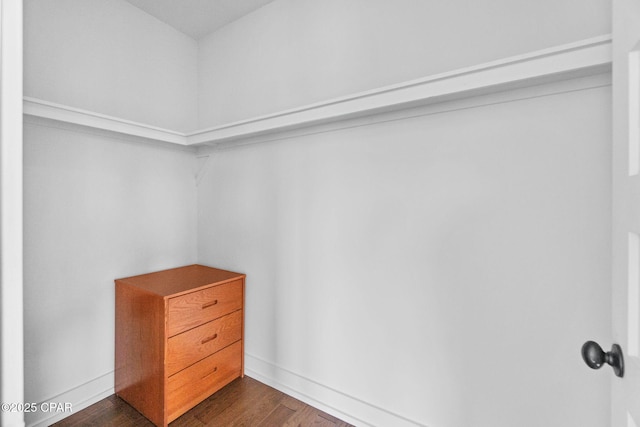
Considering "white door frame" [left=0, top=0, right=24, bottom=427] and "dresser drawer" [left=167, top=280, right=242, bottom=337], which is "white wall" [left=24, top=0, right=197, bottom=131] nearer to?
"dresser drawer" [left=167, top=280, right=242, bottom=337]

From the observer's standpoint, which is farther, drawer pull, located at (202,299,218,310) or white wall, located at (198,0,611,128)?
drawer pull, located at (202,299,218,310)

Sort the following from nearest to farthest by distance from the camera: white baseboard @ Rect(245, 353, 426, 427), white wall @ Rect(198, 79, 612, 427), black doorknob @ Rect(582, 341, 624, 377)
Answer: black doorknob @ Rect(582, 341, 624, 377), white wall @ Rect(198, 79, 612, 427), white baseboard @ Rect(245, 353, 426, 427)

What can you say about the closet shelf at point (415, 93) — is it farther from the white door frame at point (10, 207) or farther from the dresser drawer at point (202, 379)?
the dresser drawer at point (202, 379)

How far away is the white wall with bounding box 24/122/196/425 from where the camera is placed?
153cm

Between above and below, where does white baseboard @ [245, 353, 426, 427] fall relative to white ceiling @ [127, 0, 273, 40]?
below

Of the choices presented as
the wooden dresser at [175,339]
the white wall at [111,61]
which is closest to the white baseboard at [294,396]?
the wooden dresser at [175,339]

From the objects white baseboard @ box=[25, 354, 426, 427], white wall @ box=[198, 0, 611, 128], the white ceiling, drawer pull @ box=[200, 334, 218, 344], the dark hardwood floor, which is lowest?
the dark hardwood floor

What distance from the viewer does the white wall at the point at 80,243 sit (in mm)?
1525

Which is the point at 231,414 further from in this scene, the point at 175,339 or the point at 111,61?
the point at 111,61

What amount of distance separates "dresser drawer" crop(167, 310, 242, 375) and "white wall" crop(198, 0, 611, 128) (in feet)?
4.69

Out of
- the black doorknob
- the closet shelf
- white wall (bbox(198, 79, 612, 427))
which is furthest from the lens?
white wall (bbox(198, 79, 612, 427))

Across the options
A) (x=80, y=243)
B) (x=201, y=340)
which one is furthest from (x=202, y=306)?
(x=80, y=243)

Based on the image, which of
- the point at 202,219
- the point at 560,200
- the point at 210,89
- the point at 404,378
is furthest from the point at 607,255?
the point at 210,89

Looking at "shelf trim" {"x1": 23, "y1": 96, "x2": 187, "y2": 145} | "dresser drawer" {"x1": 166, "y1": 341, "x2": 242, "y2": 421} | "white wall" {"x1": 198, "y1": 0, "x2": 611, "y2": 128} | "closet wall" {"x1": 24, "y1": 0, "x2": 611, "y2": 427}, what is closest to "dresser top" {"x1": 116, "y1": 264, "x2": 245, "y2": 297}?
"closet wall" {"x1": 24, "y1": 0, "x2": 611, "y2": 427}
